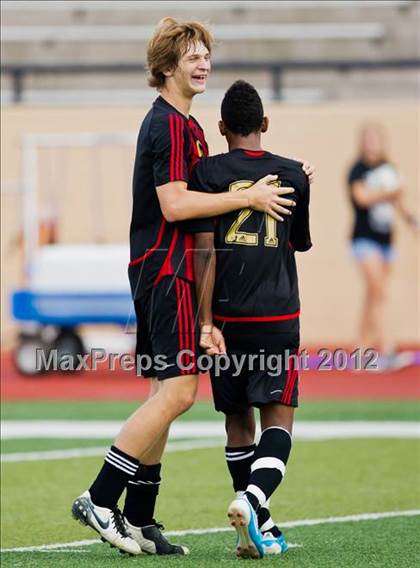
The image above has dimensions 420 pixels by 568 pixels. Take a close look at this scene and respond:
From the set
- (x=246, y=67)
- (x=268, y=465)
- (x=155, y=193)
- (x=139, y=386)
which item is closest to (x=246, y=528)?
(x=268, y=465)

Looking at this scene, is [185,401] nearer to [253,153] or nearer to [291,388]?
[291,388]

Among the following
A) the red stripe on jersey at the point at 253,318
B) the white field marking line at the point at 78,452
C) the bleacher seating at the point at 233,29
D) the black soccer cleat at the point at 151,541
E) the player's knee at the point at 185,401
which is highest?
the bleacher seating at the point at 233,29

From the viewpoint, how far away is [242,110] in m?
5.38

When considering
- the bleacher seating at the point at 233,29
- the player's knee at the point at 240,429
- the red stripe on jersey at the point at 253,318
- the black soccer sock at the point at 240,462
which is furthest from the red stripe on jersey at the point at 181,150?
the bleacher seating at the point at 233,29

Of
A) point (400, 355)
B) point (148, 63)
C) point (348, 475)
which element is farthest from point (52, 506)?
point (400, 355)

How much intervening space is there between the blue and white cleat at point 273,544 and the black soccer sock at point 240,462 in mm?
266

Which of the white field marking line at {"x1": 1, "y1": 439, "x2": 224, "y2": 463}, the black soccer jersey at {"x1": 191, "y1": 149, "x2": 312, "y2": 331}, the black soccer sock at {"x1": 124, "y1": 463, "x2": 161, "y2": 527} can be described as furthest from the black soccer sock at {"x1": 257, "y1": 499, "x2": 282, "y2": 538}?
the white field marking line at {"x1": 1, "y1": 439, "x2": 224, "y2": 463}

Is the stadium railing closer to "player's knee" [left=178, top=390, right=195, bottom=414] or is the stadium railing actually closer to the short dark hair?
the short dark hair

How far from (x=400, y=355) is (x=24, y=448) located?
27.3ft

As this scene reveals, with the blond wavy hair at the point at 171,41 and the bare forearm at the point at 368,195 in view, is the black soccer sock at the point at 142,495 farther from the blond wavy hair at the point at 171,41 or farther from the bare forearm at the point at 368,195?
Result: the bare forearm at the point at 368,195

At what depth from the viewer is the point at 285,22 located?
21.7m

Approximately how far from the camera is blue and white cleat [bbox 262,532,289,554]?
17.7 ft

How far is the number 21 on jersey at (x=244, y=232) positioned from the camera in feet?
17.4

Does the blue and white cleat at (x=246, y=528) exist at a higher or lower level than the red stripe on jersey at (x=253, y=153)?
lower
